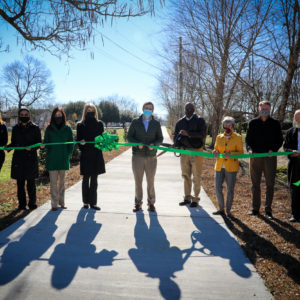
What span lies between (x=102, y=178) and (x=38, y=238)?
4653mm

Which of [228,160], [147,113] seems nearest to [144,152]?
[147,113]

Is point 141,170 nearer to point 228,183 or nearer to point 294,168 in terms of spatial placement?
point 228,183

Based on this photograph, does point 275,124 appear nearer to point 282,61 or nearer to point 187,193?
point 187,193

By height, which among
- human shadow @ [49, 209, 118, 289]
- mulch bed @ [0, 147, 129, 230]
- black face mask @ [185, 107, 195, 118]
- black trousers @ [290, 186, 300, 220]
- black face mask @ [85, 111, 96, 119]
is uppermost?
black face mask @ [185, 107, 195, 118]

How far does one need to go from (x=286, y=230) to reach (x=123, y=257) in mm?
2758

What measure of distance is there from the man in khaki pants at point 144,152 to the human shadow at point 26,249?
1659 millimetres

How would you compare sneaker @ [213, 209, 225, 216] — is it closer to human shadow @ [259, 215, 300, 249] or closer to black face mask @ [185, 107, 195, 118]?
human shadow @ [259, 215, 300, 249]

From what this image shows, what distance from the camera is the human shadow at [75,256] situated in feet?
9.73

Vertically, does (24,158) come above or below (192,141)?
below

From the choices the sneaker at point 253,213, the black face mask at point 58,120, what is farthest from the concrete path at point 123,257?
the black face mask at point 58,120

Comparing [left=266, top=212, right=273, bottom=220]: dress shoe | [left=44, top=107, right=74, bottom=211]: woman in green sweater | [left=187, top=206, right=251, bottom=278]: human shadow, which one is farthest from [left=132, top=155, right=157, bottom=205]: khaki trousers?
[left=266, top=212, right=273, bottom=220]: dress shoe

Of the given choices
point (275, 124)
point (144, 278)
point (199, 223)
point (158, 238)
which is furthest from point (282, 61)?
point (144, 278)

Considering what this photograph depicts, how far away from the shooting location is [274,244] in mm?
3939

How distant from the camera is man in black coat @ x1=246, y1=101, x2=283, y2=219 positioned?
5.05 meters
